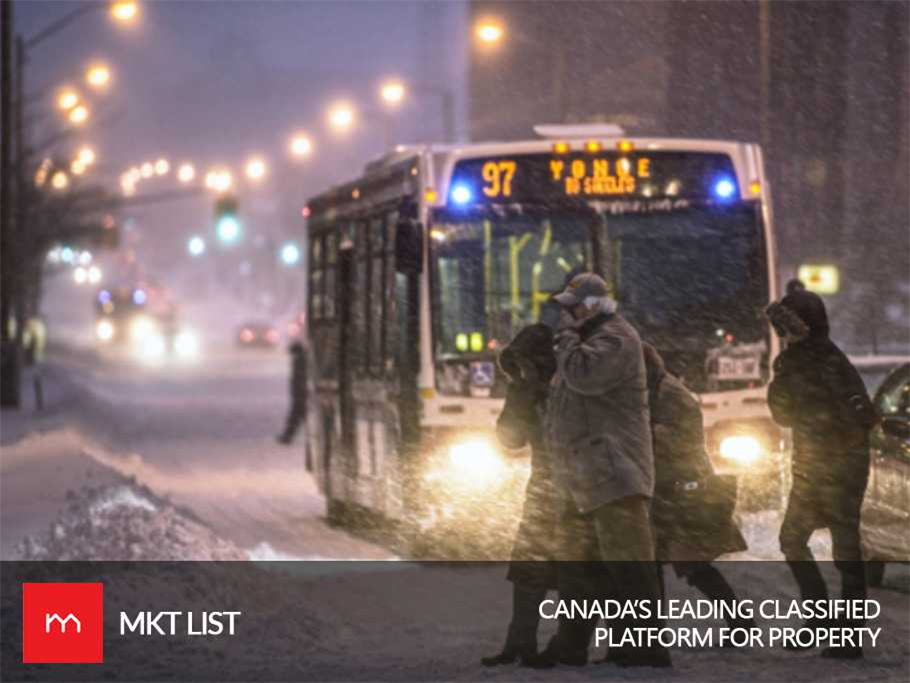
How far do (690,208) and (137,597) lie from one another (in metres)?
5.99

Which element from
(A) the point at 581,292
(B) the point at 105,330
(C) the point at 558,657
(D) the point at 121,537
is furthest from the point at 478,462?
(B) the point at 105,330

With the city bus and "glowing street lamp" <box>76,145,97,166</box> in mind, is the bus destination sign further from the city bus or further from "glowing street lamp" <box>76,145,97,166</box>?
"glowing street lamp" <box>76,145,97,166</box>

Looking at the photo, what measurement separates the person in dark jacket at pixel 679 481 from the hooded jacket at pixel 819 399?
438 millimetres

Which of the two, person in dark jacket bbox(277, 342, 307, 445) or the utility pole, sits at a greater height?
the utility pole

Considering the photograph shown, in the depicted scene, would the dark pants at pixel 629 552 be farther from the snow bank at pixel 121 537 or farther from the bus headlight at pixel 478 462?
the bus headlight at pixel 478 462

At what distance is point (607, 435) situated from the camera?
8336mm

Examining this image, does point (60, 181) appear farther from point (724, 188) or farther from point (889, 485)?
point (889, 485)

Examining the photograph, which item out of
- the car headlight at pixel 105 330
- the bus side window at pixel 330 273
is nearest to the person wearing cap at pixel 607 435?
the bus side window at pixel 330 273

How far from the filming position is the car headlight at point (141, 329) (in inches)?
4518

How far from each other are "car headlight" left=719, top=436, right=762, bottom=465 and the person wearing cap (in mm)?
6207

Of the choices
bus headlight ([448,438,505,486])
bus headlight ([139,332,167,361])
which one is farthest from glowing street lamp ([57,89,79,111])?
bus headlight ([139,332,167,361])

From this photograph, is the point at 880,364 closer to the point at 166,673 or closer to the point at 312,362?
the point at 312,362

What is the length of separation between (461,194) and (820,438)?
580cm

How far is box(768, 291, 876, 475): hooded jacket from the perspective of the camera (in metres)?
9.37
